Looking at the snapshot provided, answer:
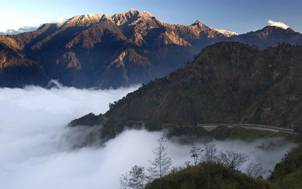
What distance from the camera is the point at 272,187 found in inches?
5103

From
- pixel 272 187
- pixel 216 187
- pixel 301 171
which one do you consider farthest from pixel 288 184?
pixel 216 187

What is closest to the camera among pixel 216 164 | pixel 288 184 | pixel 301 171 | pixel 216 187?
pixel 216 187

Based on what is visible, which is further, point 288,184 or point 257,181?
point 288,184

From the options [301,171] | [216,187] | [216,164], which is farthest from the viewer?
[301,171]

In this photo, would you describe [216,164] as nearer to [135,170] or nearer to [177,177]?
[177,177]

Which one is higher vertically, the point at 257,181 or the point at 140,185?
the point at 257,181

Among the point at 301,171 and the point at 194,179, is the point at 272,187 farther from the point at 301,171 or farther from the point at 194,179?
the point at 301,171

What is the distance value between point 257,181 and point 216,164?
1134 cm

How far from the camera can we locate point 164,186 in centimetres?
12625

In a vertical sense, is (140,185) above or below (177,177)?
below

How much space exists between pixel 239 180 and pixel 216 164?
25.3 feet

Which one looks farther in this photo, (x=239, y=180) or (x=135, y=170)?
(x=135, y=170)

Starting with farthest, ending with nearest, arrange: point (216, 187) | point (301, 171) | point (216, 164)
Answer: point (301, 171) → point (216, 164) → point (216, 187)

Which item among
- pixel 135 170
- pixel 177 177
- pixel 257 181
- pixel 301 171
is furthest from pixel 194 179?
pixel 301 171
